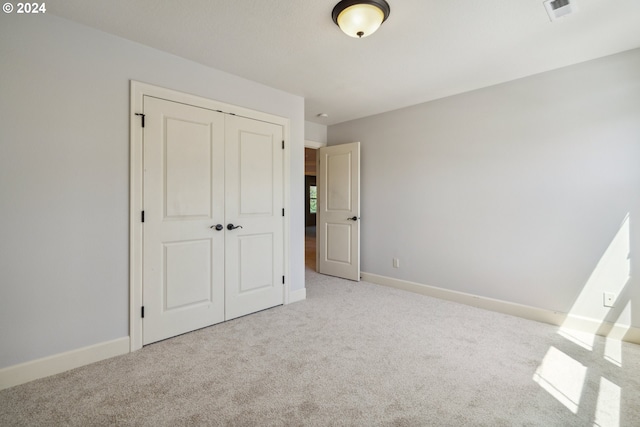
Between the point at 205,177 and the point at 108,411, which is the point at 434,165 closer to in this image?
the point at 205,177

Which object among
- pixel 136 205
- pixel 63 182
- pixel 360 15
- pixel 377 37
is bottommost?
pixel 136 205

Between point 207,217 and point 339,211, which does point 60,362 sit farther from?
point 339,211

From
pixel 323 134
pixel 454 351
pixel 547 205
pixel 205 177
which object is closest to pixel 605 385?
pixel 454 351

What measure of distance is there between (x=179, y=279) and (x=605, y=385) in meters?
3.28

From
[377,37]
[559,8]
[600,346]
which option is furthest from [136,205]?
[600,346]

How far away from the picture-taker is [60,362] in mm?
2074

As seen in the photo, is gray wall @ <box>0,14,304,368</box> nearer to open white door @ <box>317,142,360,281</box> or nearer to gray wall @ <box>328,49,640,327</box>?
open white door @ <box>317,142,360,281</box>

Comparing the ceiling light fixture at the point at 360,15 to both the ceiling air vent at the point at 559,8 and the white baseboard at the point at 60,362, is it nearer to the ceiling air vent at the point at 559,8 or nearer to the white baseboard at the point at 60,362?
the ceiling air vent at the point at 559,8

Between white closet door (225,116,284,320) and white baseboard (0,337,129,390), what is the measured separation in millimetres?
975

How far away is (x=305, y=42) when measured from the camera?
238 cm

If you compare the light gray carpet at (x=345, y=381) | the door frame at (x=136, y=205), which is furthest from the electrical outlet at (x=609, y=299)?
the door frame at (x=136, y=205)

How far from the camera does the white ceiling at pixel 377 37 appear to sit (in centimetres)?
197

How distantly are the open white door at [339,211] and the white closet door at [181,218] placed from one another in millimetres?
2149

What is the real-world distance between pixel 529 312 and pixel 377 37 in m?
3.07
